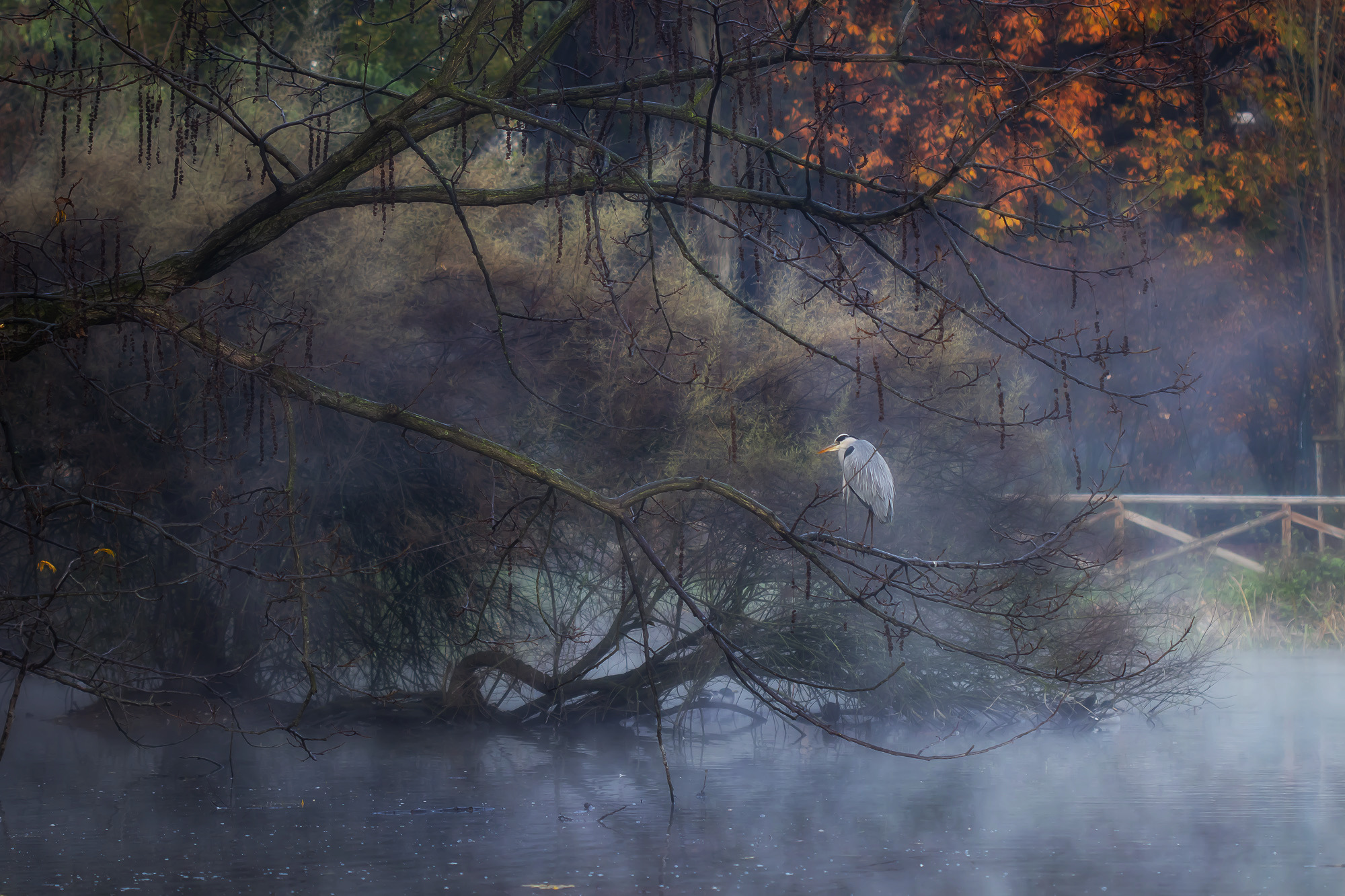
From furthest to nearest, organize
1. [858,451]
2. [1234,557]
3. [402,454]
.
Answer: [1234,557] → [402,454] → [858,451]

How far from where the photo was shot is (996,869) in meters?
5.75

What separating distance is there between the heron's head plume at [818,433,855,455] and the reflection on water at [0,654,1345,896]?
1.88 metres

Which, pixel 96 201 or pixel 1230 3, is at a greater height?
pixel 1230 3

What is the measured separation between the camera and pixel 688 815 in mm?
6723

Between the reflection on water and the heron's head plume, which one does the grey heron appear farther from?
the reflection on water

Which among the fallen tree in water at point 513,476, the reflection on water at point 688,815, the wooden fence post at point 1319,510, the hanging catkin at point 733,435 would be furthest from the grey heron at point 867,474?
the wooden fence post at point 1319,510

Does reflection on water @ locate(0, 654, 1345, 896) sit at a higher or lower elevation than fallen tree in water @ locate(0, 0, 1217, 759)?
lower

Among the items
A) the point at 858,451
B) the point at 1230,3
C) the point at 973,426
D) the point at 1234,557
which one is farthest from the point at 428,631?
the point at 1230,3

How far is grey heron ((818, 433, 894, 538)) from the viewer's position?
8.30 meters

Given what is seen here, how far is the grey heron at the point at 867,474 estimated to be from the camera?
8.30m

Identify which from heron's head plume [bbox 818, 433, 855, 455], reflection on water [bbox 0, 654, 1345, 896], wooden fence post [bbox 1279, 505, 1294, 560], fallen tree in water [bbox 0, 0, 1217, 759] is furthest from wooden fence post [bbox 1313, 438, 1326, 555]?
heron's head plume [bbox 818, 433, 855, 455]

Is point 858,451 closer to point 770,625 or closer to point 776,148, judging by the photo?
point 770,625

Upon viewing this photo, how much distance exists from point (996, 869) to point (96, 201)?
680 centimetres

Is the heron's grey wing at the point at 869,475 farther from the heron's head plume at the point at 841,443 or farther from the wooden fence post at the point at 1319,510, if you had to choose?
the wooden fence post at the point at 1319,510
